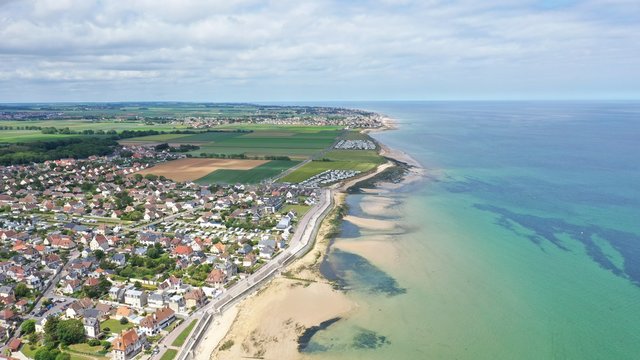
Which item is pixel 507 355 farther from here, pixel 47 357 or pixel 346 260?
pixel 47 357

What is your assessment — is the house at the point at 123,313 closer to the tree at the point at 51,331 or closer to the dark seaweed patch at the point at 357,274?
the tree at the point at 51,331

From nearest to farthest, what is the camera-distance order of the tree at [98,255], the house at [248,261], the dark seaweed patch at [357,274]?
the dark seaweed patch at [357,274] < the house at [248,261] < the tree at [98,255]

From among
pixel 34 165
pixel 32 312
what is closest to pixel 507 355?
pixel 32 312

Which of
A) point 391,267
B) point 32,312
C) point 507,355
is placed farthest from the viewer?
point 391,267

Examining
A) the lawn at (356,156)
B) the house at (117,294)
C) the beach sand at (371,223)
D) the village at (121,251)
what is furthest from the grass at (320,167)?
the house at (117,294)

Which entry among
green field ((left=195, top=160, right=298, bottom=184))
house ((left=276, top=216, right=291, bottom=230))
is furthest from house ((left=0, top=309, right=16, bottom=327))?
green field ((left=195, top=160, right=298, bottom=184))
